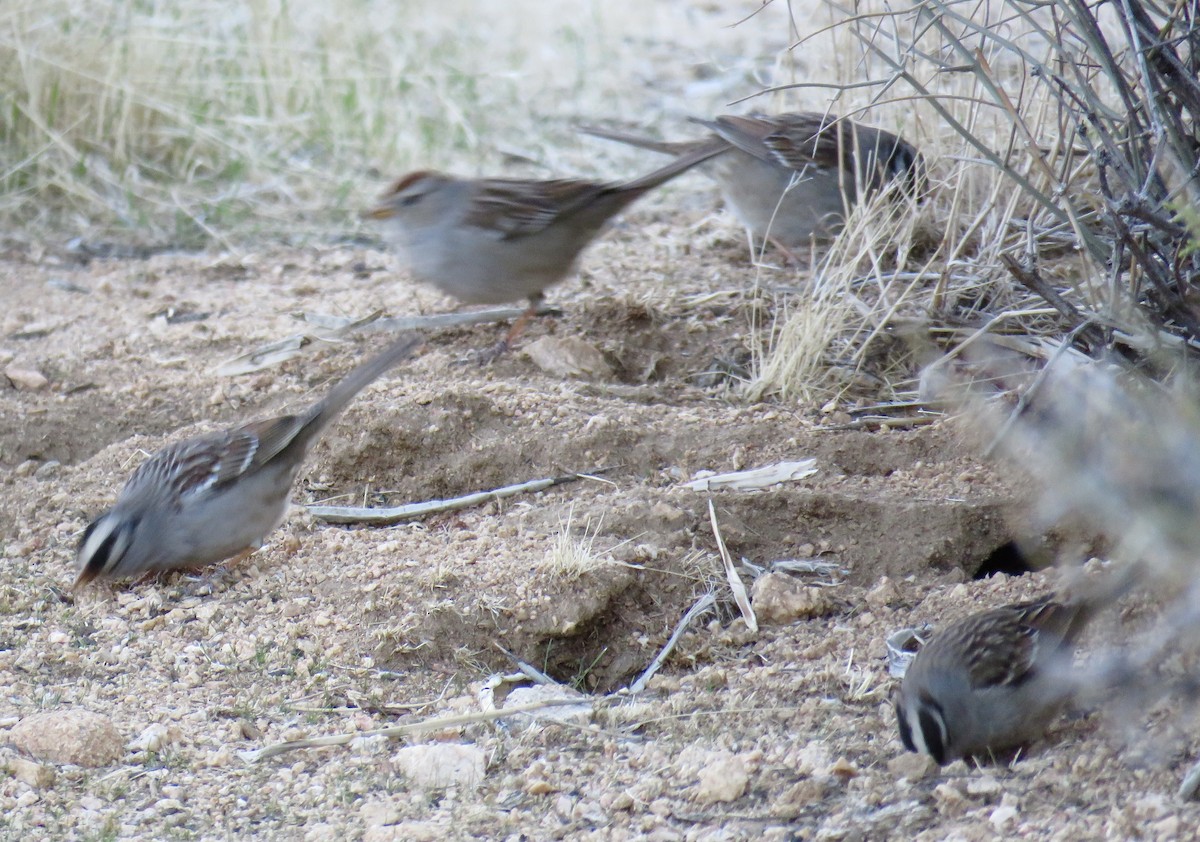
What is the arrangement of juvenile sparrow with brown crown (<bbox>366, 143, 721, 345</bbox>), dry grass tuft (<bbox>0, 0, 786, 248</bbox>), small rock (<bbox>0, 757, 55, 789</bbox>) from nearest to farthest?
small rock (<bbox>0, 757, 55, 789</bbox>) → juvenile sparrow with brown crown (<bbox>366, 143, 721, 345</bbox>) → dry grass tuft (<bbox>0, 0, 786, 248</bbox>)

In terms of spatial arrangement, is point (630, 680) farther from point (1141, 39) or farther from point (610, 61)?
point (610, 61)

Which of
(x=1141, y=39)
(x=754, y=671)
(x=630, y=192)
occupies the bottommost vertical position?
(x=754, y=671)

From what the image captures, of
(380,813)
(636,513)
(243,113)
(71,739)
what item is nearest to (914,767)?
(380,813)

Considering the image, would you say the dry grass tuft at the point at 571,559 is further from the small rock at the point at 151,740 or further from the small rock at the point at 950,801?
the small rock at the point at 950,801

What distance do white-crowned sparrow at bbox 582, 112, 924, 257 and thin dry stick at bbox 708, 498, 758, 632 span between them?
2.23 meters

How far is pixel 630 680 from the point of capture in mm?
4035

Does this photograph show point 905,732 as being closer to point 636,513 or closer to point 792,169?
point 636,513

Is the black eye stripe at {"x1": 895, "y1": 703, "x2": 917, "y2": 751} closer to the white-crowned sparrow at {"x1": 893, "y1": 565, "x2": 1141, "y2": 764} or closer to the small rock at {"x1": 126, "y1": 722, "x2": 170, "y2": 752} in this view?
the white-crowned sparrow at {"x1": 893, "y1": 565, "x2": 1141, "y2": 764}

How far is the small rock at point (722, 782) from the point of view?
3213mm

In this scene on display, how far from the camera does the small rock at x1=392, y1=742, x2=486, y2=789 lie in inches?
134

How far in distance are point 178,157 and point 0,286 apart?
1655mm

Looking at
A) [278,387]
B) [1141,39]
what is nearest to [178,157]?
[278,387]

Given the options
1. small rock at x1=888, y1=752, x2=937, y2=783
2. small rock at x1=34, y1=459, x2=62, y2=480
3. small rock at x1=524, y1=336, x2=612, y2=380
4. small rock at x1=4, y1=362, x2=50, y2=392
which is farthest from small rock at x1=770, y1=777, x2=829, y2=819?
small rock at x1=4, y1=362, x2=50, y2=392

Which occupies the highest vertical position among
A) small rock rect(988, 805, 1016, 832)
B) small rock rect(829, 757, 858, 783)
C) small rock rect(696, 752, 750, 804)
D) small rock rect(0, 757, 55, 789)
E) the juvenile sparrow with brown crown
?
the juvenile sparrow with brown crown
